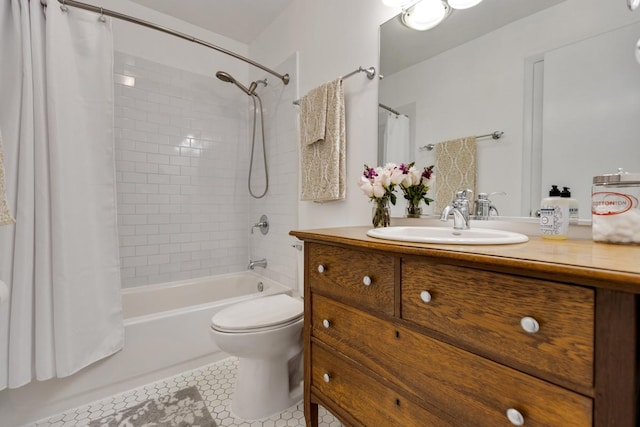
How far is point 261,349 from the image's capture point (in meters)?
1.33

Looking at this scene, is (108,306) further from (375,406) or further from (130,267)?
(375,406)

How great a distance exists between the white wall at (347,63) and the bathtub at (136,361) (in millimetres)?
732

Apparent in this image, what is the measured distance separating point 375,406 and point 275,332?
56 centimetres

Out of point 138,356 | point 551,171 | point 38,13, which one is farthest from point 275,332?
point 38,13

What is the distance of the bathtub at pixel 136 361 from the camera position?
4.60ft

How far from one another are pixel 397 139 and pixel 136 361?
183 centimetres

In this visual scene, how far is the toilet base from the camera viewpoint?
1400 mm

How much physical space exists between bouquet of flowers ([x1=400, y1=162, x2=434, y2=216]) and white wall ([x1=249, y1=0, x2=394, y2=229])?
25 cm

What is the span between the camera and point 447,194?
1.30 metres

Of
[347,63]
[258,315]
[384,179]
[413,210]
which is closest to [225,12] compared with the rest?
[347,63]

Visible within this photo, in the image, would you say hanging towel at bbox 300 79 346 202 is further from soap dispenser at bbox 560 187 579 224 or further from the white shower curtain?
soap dispenser at bbox 560 187 579 224

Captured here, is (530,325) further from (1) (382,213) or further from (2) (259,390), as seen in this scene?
(2) (259,390)

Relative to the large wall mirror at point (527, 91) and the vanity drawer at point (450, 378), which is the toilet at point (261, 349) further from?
the large wall mirror at point (527, 91)

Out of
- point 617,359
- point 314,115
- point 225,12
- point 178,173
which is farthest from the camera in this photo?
point 178,173
